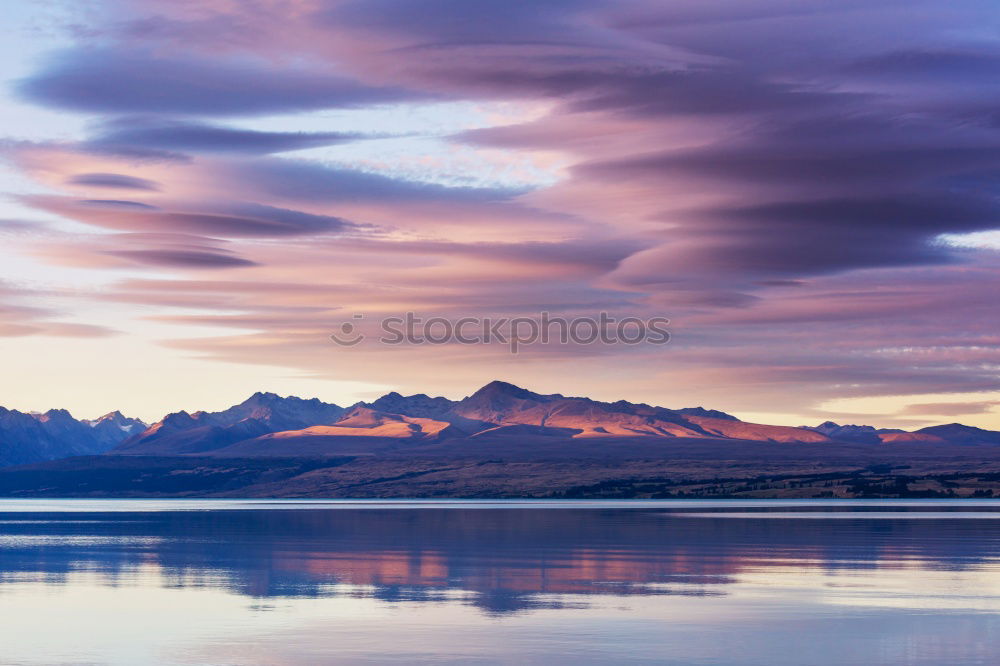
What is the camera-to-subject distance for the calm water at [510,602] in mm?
40812

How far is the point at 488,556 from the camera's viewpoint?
8050 centimetres

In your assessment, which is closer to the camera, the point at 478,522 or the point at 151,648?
the point at 151,648

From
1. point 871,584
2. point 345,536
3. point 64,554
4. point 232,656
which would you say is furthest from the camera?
point 345,536

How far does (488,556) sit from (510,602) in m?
26.9

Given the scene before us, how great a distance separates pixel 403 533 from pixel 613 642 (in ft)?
239

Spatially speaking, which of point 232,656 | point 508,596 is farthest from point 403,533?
point 232,656

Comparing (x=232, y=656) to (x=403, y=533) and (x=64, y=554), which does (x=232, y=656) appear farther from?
(x=403, y=533)

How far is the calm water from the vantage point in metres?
40.8

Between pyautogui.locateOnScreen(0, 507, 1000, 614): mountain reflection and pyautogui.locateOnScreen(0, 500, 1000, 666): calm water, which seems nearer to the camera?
pyautogui.locateOnScreen(0, 500, 1000, 666): calm water

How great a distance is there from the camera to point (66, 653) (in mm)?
40750

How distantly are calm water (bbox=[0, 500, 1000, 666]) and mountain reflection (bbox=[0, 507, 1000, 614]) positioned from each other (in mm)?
214

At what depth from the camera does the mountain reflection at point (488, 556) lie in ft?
197

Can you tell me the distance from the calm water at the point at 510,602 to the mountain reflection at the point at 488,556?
0.70 ft

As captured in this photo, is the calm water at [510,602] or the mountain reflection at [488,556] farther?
the mountain reflection at [488,556]
